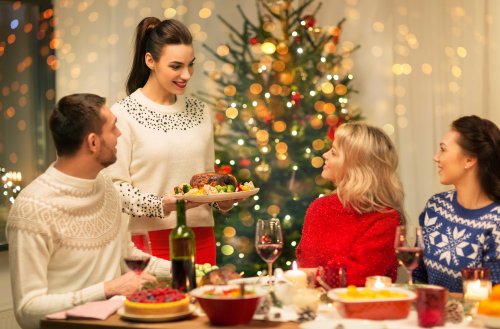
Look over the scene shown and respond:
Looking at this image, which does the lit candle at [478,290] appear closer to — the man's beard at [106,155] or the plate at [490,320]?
the plate at [490,320]

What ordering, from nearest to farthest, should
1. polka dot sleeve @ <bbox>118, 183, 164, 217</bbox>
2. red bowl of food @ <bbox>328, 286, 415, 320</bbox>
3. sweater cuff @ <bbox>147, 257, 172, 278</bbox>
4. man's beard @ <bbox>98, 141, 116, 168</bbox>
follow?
red bowl of food @ <bbox>328, 286, 415, 320</bbox> < man's beard @ <bbox>98, 141, 116, 168</bbox> < sweater cuff @ <bbox>147, 257, 172, 278</bbox> < polka dot sleeve @ <bbox>118, 183, 164, 217</bbox>

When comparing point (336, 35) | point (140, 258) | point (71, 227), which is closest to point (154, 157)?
point (71, 227)

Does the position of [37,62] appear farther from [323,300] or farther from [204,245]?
[323,300]

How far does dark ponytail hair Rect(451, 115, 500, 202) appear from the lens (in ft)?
9.78

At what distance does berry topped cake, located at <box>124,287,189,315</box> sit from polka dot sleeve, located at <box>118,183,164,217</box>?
3.27 ft

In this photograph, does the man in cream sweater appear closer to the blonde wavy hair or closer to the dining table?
the dining table

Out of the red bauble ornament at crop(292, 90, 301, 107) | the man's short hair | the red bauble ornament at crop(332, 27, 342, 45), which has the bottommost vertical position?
the man's short hair

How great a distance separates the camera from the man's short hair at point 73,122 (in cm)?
265

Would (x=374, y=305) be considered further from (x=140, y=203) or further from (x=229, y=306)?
(x=140, y=203)

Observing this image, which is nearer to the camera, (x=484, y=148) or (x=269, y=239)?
(x=269, y=239)

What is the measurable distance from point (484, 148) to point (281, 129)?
2122 mm

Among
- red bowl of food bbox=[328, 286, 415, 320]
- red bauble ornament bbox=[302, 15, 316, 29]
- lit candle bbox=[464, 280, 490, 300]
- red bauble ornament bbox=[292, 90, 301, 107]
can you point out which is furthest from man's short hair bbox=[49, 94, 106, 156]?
red bauble ornament bbox=[302, 15, 316, 29]

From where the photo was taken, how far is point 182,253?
241 centimetres

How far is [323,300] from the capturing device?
2457mm
